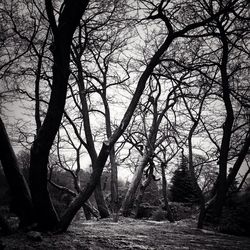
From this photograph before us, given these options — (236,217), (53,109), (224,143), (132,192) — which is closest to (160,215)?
(132,192)

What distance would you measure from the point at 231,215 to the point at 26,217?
549cm

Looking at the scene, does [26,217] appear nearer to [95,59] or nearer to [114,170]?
[114,170]

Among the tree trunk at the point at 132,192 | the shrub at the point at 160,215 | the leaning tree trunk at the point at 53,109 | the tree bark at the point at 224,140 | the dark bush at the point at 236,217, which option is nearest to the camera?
the leaning tree trunk at the point at 53,109

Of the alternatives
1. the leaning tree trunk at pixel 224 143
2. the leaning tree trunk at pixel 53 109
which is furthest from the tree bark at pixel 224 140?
the leaning tree trunk at pixel 53 109

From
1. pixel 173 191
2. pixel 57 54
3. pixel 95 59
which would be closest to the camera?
pixel 57 54

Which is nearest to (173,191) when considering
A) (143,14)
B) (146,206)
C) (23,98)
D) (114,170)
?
(146,206)

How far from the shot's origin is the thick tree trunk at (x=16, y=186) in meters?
2.63

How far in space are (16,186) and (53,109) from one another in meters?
1.27

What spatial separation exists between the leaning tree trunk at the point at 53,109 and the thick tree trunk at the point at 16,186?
0.13m

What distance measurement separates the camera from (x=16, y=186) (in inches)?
106

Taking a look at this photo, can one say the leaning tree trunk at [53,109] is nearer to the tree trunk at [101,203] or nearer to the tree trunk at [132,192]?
the tree trunk at [101,203]

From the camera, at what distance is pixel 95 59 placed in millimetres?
6891

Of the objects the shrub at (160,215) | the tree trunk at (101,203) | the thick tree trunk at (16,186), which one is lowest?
the shrub at (160,215)

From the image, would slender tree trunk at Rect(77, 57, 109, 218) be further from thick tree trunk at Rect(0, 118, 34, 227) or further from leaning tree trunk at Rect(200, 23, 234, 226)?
thick tree trunk at Rect(0, 118, 34, 227)
